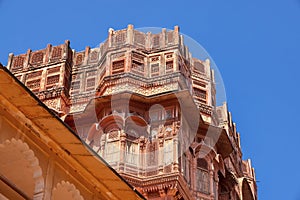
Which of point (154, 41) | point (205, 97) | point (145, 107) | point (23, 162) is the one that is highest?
point (154, 41)

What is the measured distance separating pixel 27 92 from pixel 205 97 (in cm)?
1697

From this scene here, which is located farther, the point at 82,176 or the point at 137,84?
the point at 137,84

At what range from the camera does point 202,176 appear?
75.8 ft

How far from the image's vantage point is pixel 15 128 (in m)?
9.76

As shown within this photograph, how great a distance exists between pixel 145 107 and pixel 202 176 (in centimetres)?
307

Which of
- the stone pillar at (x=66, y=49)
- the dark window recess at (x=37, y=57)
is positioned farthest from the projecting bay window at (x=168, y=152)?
the dark window recess at (x=37, y=57)

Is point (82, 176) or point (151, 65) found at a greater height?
point (151, 65)

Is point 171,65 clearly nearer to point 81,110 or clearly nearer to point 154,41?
point 154,41

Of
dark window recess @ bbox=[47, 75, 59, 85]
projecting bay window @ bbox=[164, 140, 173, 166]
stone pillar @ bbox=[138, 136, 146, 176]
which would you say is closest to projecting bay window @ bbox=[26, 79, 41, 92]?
dark window recess @ bbox=[47, 75, 59, 85]

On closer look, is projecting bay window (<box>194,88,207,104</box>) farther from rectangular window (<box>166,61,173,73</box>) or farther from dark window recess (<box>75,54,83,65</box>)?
dark window recess (<box>75,54,83,65</box>)

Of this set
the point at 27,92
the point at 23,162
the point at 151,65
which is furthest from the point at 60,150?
the point at 151,65

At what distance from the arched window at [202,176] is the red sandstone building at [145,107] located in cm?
4

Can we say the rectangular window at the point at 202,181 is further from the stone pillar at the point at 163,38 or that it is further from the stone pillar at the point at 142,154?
the stone pillar at the point at 163,38

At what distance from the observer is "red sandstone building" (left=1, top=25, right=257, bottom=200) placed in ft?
70.2
